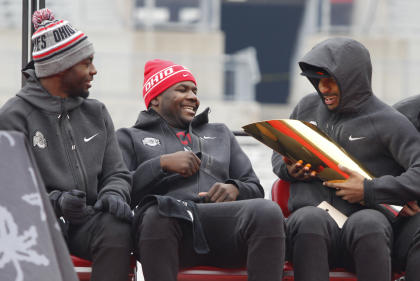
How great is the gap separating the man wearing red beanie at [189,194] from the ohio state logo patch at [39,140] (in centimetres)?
50

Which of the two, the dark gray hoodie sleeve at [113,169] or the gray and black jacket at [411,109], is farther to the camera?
the gray and black jacket at [411,109]

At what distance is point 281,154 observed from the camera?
14.3 ft

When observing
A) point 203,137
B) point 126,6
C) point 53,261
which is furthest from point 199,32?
point 53,261

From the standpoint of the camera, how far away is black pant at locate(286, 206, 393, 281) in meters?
3.88

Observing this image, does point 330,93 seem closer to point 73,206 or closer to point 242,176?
point 242,176

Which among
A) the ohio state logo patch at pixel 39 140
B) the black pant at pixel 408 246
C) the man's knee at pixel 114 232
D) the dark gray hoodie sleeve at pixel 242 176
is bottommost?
the black pant at pixel 408 246

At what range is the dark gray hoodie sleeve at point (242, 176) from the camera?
14.3ft

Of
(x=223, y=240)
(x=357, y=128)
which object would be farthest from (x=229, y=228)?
(x=357, y=128)

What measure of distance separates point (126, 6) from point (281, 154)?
1671 centimetres

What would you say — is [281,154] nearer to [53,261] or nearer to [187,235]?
[187,235]

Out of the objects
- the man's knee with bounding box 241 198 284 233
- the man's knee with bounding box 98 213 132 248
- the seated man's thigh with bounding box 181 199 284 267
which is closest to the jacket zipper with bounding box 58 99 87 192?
the man's knee with bounding box 98 213 132 248

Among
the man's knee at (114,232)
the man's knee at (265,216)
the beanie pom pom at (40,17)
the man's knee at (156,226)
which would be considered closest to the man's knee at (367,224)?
the man's knee at (265,216)

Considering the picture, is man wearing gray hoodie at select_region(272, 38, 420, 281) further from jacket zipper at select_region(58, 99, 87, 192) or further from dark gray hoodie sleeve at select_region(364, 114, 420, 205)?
jacket zipper at select_region(58, 99, 87, 192)

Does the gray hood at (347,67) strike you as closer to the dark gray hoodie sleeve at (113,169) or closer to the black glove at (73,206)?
the dark gray hoodie sleeve at (113,169)
